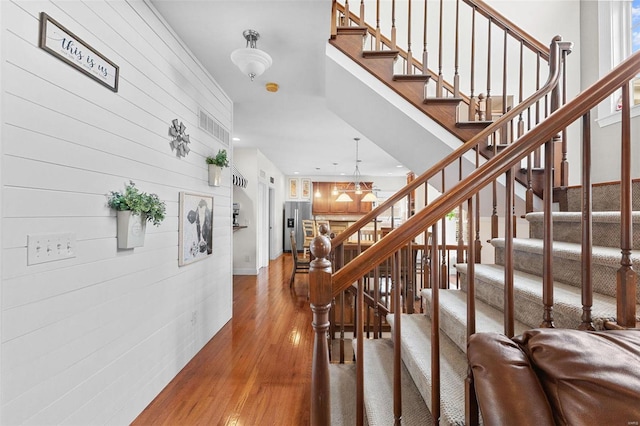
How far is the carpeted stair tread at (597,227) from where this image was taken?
1.42 m

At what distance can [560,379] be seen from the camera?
2.34ft

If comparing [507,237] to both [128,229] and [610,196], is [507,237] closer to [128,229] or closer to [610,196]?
[610,196]

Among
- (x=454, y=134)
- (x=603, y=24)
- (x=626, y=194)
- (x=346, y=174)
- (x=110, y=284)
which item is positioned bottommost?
(x=110, y=284)

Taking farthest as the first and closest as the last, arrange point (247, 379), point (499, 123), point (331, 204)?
point (331, 204) → point (247, 379) → point (499, 123)

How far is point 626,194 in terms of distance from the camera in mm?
960

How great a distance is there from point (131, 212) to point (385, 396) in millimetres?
1694

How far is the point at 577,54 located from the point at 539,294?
11.7ft

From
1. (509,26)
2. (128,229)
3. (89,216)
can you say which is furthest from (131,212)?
(509,26)

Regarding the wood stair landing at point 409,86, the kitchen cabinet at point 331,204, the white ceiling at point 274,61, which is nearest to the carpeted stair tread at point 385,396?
the wood stair landing at point 409,86

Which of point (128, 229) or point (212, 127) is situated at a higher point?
point (212, 127)

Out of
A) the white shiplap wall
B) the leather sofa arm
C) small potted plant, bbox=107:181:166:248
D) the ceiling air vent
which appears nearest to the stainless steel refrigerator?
the ceiling air vent

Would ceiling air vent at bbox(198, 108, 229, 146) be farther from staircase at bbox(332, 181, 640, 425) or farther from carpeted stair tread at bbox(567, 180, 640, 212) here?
carpeted stair tread at bbox(567, 180, 640, 212)

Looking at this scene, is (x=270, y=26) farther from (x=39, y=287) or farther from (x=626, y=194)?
(x=626, y=194)

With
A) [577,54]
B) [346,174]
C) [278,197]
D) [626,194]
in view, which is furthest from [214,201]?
[346,174]
